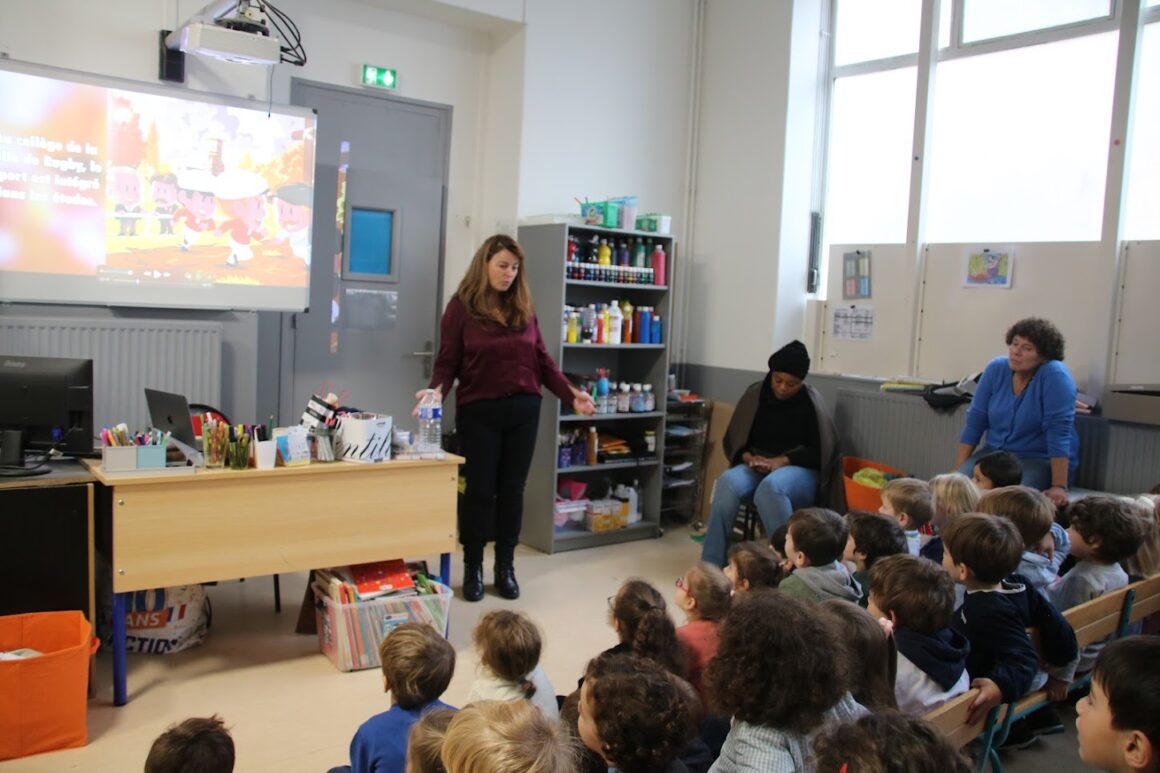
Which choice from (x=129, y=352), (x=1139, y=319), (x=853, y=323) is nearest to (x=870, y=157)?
(x=853, y=323)

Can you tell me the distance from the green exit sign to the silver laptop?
2.32 meters

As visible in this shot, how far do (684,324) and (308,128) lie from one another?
2742 mm

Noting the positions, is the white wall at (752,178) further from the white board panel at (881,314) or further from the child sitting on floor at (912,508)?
the child sitting on floor at (912,508)

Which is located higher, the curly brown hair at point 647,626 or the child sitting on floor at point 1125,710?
the child sitting on floor at point 1125,710

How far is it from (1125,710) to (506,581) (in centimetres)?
300

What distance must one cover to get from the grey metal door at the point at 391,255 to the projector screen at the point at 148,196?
0.87 feet

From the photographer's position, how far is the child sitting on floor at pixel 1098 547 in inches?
109

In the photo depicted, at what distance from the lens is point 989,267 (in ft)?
15.4

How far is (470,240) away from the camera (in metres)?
5.32

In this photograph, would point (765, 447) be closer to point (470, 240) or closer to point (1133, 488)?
point (1133, 488)

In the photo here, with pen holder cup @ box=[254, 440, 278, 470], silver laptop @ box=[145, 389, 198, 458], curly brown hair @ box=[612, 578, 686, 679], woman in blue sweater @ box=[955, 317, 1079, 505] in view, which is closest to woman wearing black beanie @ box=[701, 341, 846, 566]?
woman in blue sweater @ box=[955, 317, 1079, 505]

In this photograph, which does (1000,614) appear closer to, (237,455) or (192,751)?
(192,751)

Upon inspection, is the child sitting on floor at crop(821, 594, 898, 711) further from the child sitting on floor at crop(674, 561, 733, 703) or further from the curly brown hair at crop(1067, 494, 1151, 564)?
the curly brown hair at crop(1067, 494, 1151, 564)

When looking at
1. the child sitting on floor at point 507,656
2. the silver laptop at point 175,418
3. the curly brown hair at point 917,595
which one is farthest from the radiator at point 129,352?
the curly brown hair at point 917,595
